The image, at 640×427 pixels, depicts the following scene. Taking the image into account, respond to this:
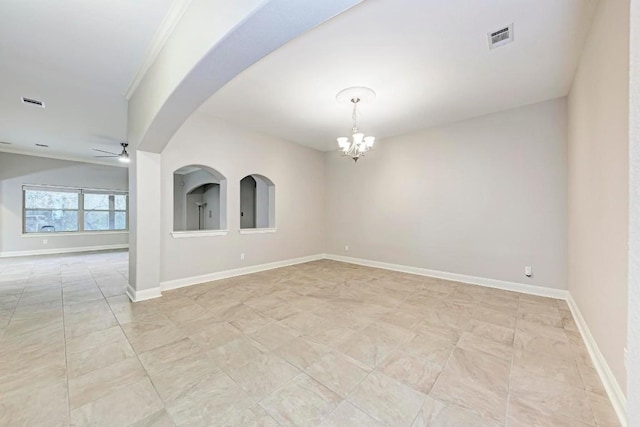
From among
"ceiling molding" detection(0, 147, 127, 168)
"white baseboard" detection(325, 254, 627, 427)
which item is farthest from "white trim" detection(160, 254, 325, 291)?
"ceiling molding" detection(0, 147, 127, 168)

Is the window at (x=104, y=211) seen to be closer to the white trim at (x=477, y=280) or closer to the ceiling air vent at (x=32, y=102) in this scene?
the ceiling air vent at (x=32, y=102)

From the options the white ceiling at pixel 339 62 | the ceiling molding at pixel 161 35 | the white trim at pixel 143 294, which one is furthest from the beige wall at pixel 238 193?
the ceiling molding at pixel 161 35

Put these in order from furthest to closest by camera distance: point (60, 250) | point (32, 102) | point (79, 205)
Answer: point (79, 205)
point (60, 250)
point (32, 102)

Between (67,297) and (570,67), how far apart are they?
723cm

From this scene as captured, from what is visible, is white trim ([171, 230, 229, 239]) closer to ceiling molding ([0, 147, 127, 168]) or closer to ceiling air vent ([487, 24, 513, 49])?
ceiling air vent ([487, 24, 513, 49])

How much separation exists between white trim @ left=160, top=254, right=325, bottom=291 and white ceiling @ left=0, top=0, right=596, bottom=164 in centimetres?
281

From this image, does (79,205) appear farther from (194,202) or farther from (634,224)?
(634,224)

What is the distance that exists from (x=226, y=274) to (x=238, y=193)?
1532 millimetres

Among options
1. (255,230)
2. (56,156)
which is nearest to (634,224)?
(255,230)

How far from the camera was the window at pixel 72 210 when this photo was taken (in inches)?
287

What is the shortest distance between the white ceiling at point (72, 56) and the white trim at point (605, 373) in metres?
4.39

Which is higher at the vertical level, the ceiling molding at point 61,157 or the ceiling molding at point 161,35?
the ceiling molding at point 161,35

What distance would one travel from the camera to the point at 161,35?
2566 millimetres

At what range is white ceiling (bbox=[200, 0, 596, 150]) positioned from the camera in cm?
224
